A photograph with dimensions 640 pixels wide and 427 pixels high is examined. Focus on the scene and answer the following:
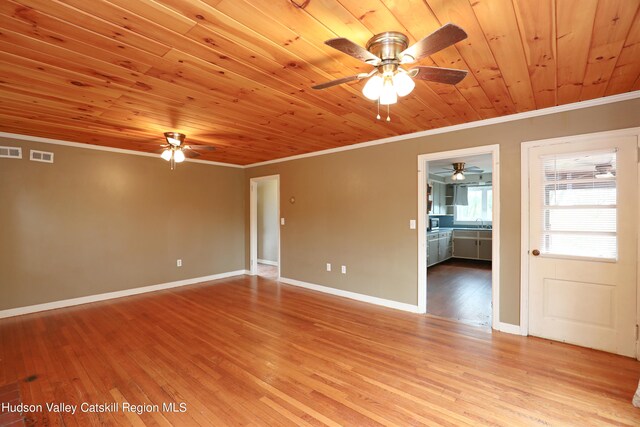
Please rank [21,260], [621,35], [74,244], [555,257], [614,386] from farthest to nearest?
[74,244] < [21,260] < [555,257] < [614,386] < [621,35]

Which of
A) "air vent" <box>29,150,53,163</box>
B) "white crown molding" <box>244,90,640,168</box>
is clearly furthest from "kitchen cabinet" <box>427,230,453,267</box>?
"air vent" <box>29,150,53,163</box>

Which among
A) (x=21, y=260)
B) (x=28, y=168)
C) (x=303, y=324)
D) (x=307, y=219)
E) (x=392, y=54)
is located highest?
(x=392, y=54)

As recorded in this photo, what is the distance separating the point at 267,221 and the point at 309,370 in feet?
18.9

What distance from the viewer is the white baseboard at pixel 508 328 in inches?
127

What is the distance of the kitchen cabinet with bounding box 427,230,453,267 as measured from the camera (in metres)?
6.86

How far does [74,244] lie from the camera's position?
4406 mm

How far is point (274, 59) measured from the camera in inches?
79.0

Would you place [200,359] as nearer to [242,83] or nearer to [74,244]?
[242,83]

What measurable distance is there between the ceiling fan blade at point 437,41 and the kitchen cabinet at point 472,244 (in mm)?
7187

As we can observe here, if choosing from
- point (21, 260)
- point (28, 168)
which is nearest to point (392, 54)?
point (28, 168)

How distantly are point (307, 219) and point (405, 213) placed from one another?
193 cm

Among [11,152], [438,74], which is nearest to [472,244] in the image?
[438,74]

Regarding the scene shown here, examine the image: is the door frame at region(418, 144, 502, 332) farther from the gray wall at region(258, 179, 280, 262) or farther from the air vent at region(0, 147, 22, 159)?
the air vent at region(0, 147, 22, 159)

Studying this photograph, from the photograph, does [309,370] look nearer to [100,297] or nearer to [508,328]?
[508,328]
